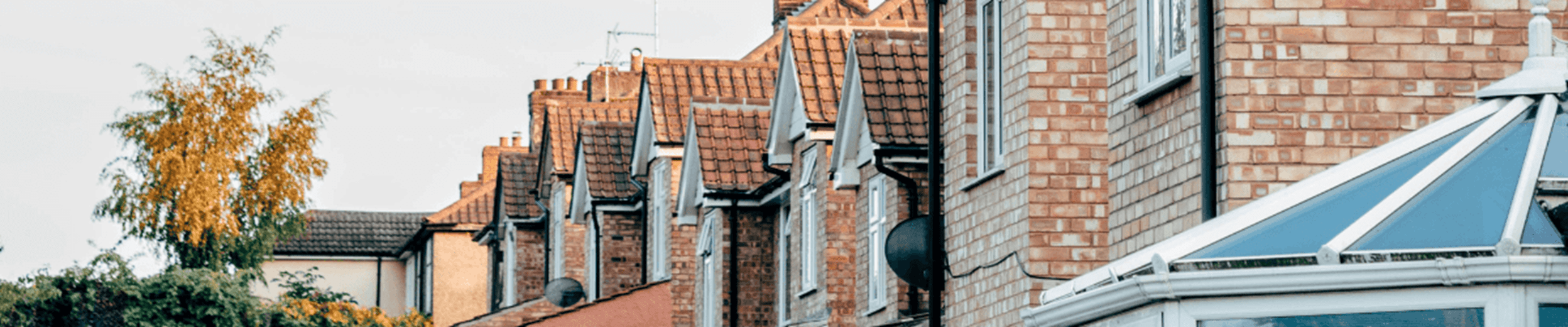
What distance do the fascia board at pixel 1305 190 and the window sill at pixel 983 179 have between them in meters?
5.41

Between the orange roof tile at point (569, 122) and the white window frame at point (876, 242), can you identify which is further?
the orange roof tile at point (569, 122)

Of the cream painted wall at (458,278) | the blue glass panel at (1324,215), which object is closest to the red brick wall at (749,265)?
the blue glass panel at (1324,215)

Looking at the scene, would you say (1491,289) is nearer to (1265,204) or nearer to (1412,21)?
(1265,204)

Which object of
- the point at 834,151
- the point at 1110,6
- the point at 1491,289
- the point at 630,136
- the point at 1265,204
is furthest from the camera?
the point at 630,136

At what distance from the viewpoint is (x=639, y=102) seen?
31.4 m

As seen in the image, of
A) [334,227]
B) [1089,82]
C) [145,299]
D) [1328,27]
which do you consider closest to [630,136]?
[145,299]

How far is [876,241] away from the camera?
2014 cm

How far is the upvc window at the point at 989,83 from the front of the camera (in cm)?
1396

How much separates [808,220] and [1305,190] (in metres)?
14.9

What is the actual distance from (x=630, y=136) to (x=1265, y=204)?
26696 millimetres

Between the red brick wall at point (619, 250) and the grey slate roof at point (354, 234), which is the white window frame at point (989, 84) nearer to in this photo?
the red brick wall at point (619, 250)

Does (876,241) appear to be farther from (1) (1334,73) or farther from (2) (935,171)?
(1) (1334,73)

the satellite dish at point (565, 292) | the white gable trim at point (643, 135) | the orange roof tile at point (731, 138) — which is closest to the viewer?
the orange roof tile at point (731, 138)

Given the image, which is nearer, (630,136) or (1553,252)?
(1553,252)
